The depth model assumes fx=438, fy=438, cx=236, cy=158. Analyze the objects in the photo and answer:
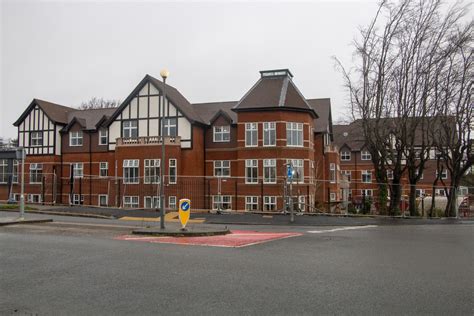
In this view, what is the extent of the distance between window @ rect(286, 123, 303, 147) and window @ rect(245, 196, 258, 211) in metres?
4.95

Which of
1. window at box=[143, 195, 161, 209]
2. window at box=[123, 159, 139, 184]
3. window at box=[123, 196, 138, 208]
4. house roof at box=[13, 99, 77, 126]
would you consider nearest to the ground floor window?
window at box=[143, 195, 161, 209]

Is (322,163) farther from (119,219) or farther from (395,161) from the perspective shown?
(119,219)

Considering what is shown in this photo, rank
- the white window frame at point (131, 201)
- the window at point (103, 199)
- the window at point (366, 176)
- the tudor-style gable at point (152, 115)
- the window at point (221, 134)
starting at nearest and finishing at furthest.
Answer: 1. the white window frame at point (131, 201)
2. the tudor-style gable at point (152, 115)
3. the window at point (221, 134)
4. the window at point (103, 199)
5. the window at point (366, 176)

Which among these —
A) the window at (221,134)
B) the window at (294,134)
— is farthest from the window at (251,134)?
the window at (221,134)

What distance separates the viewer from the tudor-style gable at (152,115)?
36.2 metres

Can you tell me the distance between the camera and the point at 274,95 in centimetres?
3472

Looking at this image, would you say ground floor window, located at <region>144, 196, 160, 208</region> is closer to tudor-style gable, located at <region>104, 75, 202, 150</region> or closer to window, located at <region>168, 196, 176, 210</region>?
window, located at <region>168, 196, 176, 210</region>

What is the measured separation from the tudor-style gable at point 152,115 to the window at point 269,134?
6.03 m

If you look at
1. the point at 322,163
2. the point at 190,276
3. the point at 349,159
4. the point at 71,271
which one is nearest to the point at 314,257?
the point at 190,276

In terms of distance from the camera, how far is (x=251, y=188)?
33.7 m

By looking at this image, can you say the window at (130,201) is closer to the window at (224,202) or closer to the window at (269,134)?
the window at (224,202)

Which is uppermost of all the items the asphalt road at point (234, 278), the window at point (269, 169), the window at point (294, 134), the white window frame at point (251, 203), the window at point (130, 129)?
the window at point (130, 129)

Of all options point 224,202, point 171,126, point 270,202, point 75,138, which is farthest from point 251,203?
point 75,138

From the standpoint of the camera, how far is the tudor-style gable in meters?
36.2
